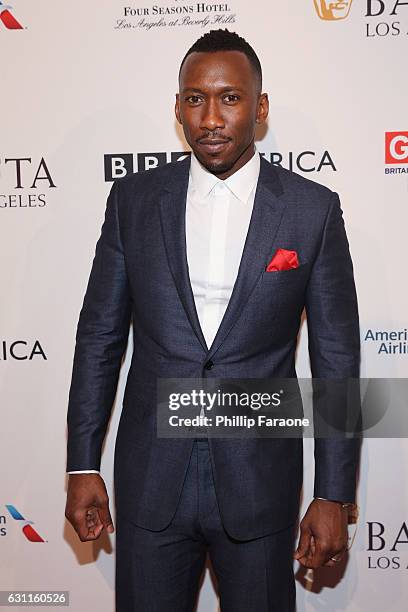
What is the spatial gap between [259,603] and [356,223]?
1.13 m

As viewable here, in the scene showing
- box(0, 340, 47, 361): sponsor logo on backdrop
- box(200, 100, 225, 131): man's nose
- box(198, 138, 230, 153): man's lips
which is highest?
box(200, 100, 225, 131): man's nose

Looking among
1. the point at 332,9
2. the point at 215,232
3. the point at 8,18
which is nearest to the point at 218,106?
the point at 215,232

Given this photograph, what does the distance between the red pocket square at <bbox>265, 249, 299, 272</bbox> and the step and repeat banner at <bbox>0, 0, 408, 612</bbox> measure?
62 centimetres

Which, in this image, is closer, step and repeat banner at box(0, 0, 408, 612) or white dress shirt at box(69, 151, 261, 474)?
white dress shirt at box(69, 151, 261, 474)

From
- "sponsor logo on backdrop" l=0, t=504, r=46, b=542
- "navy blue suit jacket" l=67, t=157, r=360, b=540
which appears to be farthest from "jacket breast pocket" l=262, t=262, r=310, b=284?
"sponsor logo on backdrop" l=0, t=504, r=46, b=542

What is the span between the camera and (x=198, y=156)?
161 cm

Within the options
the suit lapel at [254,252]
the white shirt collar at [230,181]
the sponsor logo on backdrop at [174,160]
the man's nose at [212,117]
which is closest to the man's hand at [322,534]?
the suit lapel at [254,252]

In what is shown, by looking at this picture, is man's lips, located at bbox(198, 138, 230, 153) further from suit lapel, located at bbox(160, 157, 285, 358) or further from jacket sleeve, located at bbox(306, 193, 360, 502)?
jacket sleeve, located at bbox(306, 193, 360, 502)

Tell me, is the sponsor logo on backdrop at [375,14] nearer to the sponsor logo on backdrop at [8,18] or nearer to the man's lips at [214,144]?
the man's lips at [214,144]

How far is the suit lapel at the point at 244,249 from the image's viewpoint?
5.06 ft

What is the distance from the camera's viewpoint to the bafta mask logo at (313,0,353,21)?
2.06m

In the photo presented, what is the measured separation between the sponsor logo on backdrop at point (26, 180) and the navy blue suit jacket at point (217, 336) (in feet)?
1.85

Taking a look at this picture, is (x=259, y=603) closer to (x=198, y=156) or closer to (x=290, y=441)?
(x=290, y=441)

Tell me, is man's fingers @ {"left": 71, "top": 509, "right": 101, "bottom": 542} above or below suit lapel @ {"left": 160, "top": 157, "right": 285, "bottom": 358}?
below
